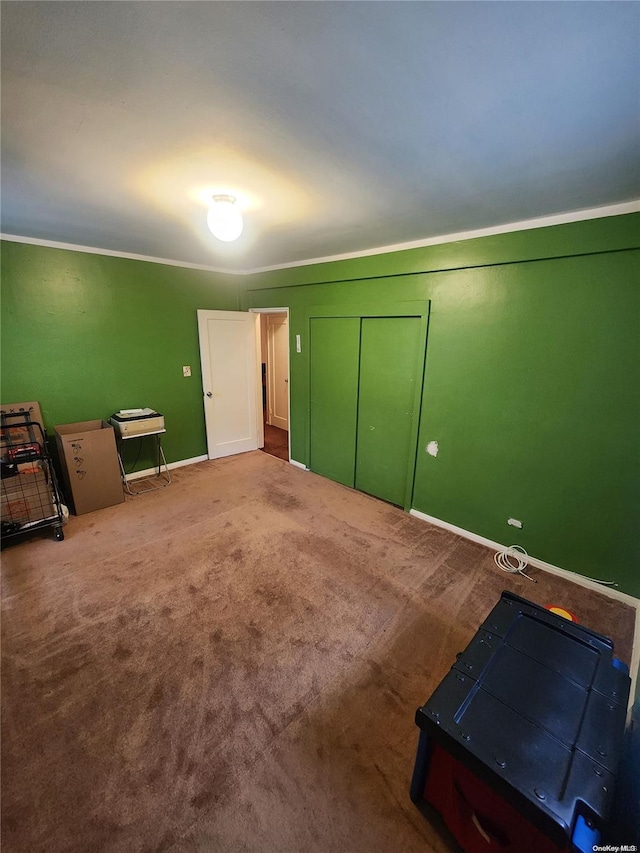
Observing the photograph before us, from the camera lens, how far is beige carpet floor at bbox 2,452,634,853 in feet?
4.01

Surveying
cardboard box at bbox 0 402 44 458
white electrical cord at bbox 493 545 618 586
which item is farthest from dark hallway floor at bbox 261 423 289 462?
white electrical cord at bbox 493 545 618 586

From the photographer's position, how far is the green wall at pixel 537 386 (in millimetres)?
2090

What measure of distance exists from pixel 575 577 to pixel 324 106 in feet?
10.7

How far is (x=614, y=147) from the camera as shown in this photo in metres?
1.39

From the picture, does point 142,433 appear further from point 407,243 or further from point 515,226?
point 515,226

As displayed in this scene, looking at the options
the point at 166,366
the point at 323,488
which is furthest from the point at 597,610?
the point at 166,366

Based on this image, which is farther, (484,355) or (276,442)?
(276,442)

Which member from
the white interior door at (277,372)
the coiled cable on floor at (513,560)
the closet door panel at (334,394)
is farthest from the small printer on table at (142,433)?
the coiled cable on floor at (513,560)

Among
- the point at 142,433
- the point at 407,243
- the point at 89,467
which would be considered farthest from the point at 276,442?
the point at 407,243

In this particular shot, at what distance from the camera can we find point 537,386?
2395 mm

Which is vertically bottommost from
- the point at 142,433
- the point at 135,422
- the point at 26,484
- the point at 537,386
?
the point at 26,484

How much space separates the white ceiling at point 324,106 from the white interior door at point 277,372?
358 centimetres

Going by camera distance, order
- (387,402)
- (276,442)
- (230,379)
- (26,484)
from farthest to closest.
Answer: (276,442) → (230,379) → (387,402) → (26,484)

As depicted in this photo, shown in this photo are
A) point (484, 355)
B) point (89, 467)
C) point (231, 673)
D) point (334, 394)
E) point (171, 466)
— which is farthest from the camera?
point (171, 466)
